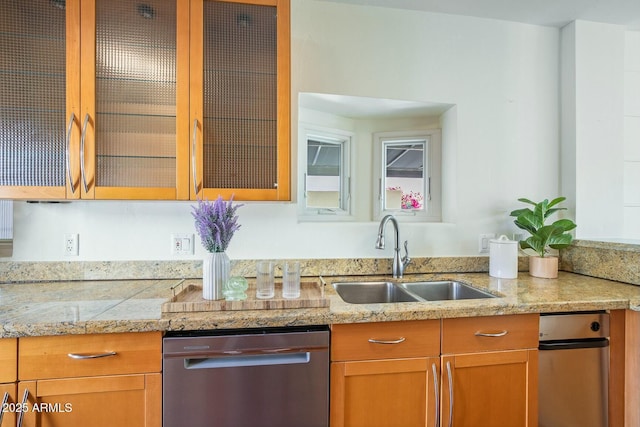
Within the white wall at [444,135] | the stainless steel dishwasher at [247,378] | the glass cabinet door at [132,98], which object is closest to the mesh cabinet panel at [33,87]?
the glass cabinet door at [132,98]

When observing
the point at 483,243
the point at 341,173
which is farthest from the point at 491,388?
the point at 341,173

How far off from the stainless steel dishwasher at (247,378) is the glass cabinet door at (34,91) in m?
0.88

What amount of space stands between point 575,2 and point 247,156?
2030mm

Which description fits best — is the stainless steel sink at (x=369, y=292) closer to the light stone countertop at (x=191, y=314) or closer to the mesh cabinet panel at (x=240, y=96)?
the light stone countertop at (x=191, y=314)

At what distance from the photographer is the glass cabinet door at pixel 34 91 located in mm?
1283

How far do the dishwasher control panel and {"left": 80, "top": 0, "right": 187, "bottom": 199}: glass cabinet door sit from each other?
164 centimetres

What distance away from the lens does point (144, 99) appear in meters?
1.36

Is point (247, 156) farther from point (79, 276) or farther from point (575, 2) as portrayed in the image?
point (575, 2)

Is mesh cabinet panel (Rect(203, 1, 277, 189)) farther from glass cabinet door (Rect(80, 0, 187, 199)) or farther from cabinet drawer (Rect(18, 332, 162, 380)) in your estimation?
cabinet drawer (Rect(18, 332, 162, 380))

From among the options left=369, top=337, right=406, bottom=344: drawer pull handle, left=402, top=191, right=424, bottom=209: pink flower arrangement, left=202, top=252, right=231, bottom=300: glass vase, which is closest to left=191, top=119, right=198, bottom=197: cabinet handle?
left=202, top=252, right=231, bottom=300: glass vase

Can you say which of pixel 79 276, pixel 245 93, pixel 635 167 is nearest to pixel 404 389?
pixel 245 93

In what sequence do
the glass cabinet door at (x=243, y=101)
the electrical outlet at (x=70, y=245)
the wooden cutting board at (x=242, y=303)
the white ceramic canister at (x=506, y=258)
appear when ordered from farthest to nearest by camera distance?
the white ceramic canister at (x=506, y=258)
the electrical outlet at (x=70, y=245)
the glass cabinet door at (x=243, y=101)
the wooden cutting board at (x=242, y=303)

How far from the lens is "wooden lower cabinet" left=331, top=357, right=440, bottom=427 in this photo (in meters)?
1.13

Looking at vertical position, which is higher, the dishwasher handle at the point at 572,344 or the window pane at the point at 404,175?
the window pane at the point at 404,175
